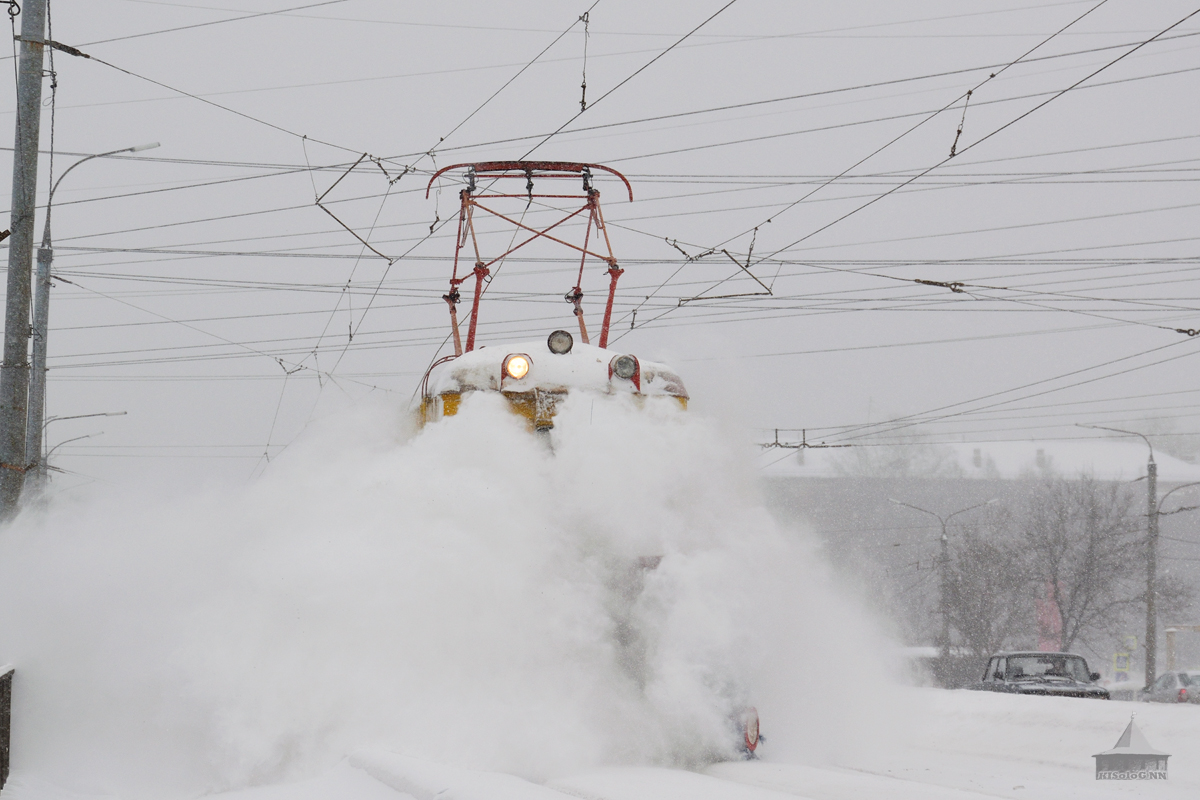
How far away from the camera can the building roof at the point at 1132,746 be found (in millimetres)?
11555

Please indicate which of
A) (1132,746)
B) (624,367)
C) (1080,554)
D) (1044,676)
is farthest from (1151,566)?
(624,367)

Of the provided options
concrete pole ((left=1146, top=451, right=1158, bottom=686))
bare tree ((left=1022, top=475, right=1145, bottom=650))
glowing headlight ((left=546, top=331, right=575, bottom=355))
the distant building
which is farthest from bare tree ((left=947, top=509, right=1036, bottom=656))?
glowing headlight ((left=546, top=331, right=575, bottom=355))

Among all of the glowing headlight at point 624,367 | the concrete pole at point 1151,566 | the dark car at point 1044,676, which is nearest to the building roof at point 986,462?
the concrete pole at point 1151,566

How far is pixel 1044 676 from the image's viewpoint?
1889 centimetres

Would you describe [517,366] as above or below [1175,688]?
above

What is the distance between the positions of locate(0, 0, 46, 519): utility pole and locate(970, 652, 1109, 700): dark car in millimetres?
14700

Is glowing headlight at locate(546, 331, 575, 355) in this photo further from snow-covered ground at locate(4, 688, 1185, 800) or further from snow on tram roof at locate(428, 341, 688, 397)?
snow-covered ground at locate(4, 688, 1185, 800)

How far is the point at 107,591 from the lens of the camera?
9.56 m

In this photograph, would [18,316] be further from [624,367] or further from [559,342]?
[624,367]

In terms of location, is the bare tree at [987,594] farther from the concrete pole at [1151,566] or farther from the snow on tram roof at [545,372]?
the snow on tram roof at [545,372]

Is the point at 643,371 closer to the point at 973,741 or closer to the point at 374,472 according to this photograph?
the point at 374,472

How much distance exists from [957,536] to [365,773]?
4955cm

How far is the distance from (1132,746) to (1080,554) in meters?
33.6

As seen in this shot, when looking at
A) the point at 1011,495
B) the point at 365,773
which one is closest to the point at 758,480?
the point at 365,773
